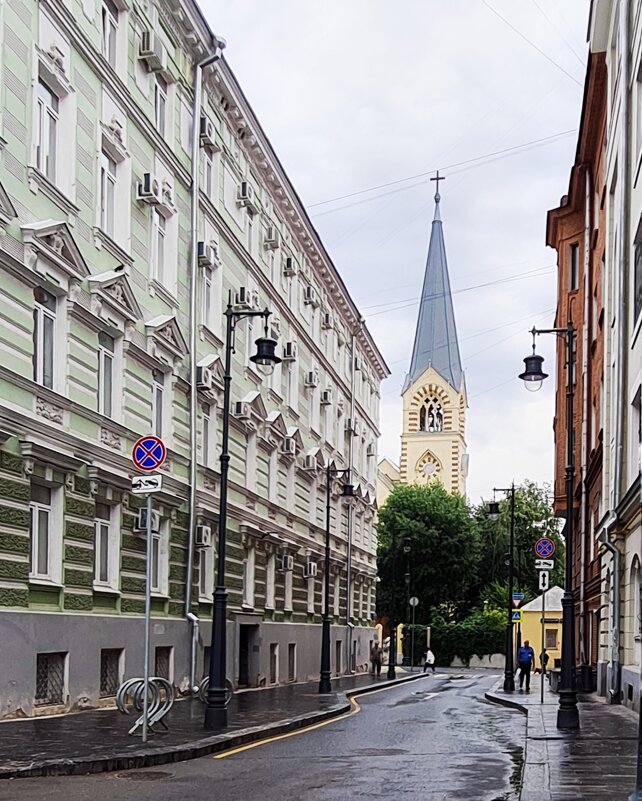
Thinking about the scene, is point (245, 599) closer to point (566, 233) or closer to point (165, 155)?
point (165, 155)

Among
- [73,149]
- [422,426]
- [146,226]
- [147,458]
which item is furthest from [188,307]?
[422,426]

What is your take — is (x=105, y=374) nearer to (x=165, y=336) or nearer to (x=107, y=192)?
Answer: (x=165, y=336)

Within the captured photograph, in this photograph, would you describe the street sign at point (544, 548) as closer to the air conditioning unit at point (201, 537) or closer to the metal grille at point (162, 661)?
the air conditioning unit at point (201, 537)

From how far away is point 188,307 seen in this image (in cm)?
2759

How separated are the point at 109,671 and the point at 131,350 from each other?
6.05m

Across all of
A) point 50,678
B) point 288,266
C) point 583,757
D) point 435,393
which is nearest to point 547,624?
point 288,266

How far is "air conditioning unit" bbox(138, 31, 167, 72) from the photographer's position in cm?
2456

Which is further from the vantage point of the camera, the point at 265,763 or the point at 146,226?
the point at 146,226

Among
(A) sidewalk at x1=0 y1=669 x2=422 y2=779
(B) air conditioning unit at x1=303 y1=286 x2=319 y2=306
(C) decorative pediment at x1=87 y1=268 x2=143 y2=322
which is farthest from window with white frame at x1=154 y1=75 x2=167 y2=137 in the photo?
(B) air conditioning unit at x1=303 y1=286 x2=319 y2=306

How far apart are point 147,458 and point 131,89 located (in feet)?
36.9

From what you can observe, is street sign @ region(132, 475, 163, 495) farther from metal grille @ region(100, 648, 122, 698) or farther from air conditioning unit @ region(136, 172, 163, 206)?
air conditioning unit @ region(136, 172, 163, 206)

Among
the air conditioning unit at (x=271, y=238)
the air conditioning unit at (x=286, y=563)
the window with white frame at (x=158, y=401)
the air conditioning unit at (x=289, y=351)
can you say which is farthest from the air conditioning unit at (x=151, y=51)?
the air conditioning unit at (x=286, y=563)

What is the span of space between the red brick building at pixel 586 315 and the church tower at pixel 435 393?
59.7 m

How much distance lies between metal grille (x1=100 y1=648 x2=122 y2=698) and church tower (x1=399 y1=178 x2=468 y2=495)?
8434cm
